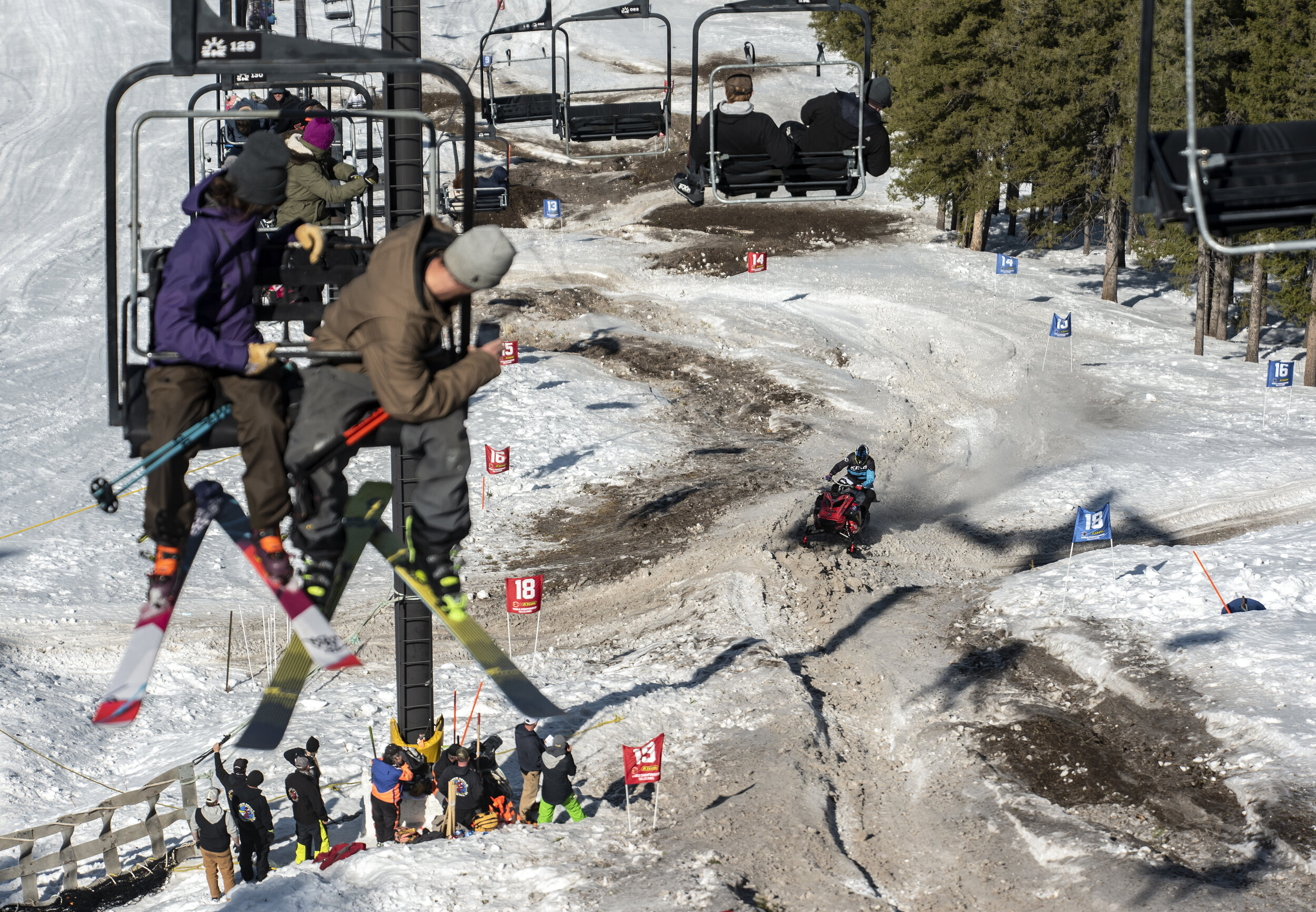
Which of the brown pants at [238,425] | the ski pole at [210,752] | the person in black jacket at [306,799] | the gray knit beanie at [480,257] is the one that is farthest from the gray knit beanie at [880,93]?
the ski pole at [210,752]

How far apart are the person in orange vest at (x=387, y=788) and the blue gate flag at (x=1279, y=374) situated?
20537mm

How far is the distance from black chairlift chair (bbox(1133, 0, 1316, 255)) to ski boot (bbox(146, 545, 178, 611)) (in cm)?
457

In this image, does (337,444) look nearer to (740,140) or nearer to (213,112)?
(213,112)

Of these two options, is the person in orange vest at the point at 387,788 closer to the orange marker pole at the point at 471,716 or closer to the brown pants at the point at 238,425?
the orange marker pole at the point at 471,716

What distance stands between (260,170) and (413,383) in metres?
1.05

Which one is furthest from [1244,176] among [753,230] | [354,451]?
[753,230]

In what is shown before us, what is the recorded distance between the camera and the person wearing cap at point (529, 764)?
40.4 feet

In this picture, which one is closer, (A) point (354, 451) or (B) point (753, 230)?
(A) point (354, 451)

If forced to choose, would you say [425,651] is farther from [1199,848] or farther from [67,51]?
[67,51]

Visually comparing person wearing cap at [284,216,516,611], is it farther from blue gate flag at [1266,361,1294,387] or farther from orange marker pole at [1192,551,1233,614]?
blue gate flag at [1266,361,1294,387]

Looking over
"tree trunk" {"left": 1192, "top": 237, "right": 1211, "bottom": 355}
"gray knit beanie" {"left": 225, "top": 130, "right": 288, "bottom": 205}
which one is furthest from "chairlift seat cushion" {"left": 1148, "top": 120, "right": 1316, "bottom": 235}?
"tree trunk" {"left": 1192, "top": 237, "right": 1211, "bottom": 355}

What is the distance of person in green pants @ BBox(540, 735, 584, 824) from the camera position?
479 inches

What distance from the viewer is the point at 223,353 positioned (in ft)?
15.3

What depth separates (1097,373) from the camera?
2905 centimetres
